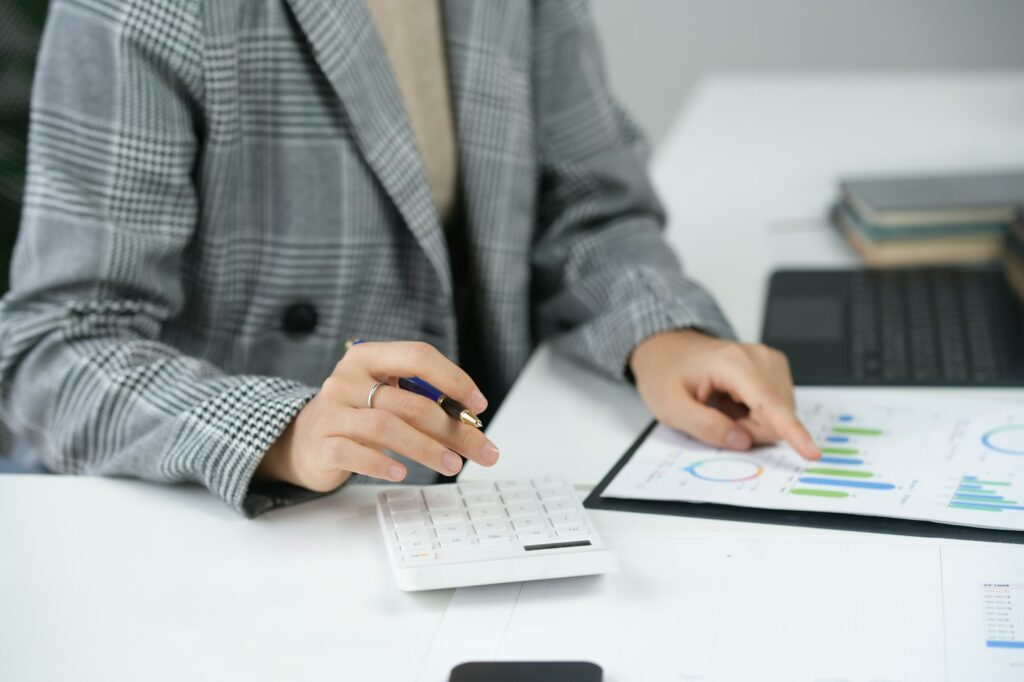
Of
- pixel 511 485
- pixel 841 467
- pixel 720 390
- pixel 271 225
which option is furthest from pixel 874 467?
pixel 271 225

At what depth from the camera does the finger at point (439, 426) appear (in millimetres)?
660

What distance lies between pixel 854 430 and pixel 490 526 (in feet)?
0.96

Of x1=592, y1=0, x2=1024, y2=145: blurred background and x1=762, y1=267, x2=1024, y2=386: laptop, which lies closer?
x1=762, y1=267, x2=1024, y2=386: laptop

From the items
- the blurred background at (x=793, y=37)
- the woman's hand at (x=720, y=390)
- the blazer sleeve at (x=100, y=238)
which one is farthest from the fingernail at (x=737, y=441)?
the blurred background at (x=793, y=37)

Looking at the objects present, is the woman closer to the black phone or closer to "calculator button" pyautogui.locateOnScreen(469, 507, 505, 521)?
"calculator button" pyautogui.locateOnScreen(469, 507, 505, 521)

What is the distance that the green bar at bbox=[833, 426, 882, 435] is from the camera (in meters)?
0.79

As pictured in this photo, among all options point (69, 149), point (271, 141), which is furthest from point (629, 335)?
point (69, 149)

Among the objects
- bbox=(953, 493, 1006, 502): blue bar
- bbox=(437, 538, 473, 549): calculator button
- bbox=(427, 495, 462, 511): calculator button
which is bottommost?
bbox=(427, 495, 462, 511): calculator button

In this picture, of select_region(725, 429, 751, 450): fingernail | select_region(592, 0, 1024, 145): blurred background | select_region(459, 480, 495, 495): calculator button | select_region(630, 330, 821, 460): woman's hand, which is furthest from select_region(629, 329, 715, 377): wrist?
select_region(592, 0, 1024, 145): blurred background

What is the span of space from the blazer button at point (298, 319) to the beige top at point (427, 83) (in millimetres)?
168

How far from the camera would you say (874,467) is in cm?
73

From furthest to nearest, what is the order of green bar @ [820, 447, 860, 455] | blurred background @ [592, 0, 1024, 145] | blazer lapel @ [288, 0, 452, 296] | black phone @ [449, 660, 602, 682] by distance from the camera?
blurred background @ [592, 0, 1024, 145] → blazer lapel @ [288, 0, 452, 296] → green bar @ [820, 447, 860, 455] → black phone @ [449, 660, 602, 682]

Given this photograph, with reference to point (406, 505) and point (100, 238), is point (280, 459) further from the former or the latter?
point (100, 238)

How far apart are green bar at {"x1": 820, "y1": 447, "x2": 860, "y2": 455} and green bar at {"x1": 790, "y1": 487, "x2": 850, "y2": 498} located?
60mm
